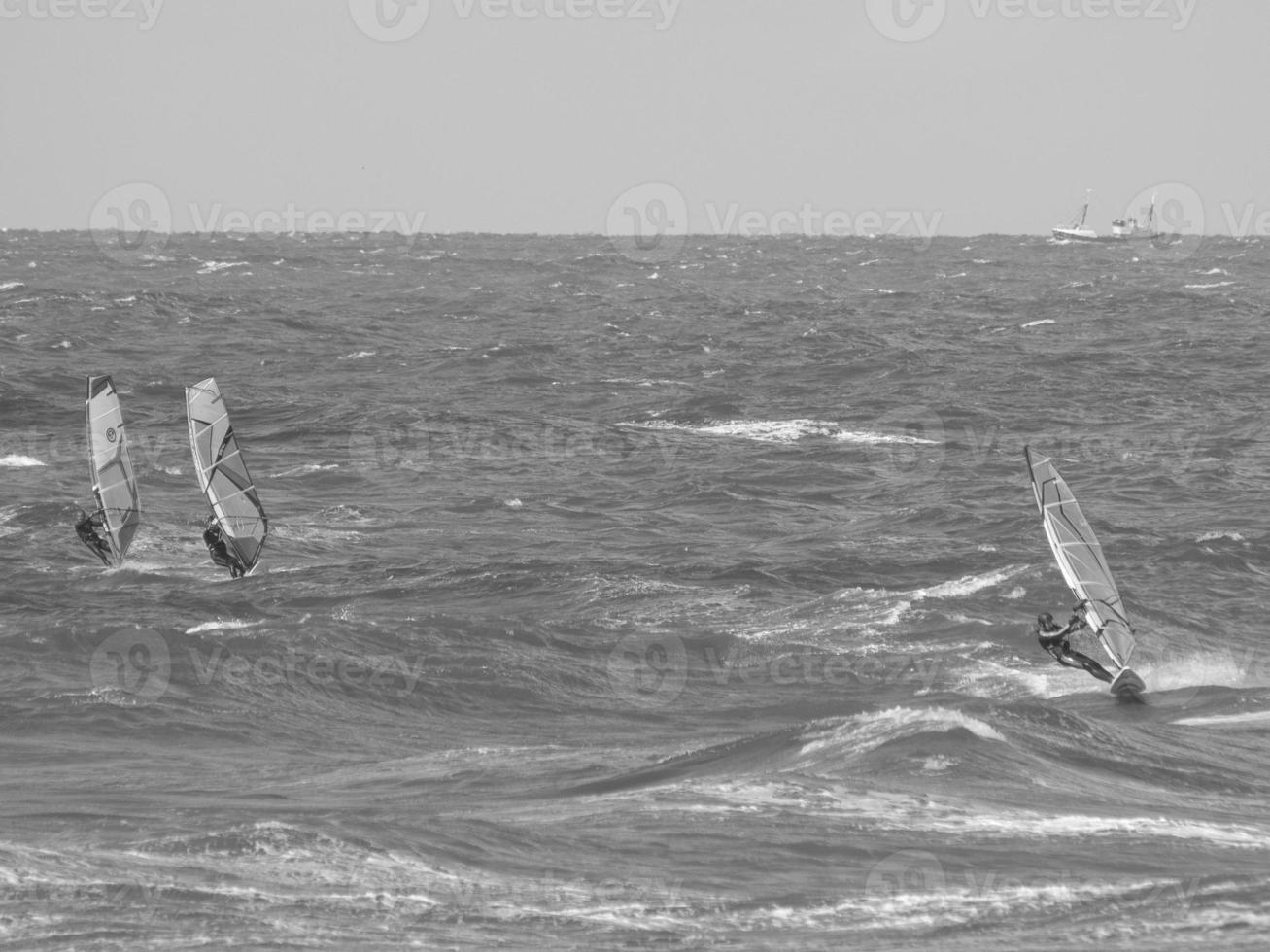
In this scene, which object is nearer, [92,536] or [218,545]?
[92,536]

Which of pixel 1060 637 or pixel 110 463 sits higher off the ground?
pixel 110 463

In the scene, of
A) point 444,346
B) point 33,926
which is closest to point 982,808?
point 33,926

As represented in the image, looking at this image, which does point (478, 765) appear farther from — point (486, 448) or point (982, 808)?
point (486, 448)

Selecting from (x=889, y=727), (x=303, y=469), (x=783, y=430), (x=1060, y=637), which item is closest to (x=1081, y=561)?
(x=1060, y=637)

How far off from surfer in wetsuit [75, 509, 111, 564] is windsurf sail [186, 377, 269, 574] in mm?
2094

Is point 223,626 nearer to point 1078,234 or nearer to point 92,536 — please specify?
point 92,536

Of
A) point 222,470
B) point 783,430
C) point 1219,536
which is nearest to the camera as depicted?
point 222,470

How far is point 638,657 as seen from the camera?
2856 cm

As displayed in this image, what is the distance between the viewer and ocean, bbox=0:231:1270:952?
653 inches

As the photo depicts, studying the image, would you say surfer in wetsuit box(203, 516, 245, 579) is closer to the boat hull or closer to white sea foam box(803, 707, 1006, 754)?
white sea foam box(803, 707, 1006, 754)

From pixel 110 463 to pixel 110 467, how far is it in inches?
3.4

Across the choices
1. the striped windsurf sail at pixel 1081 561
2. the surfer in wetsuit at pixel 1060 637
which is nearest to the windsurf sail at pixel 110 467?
the striped windsurf sail at pixel 1081 561

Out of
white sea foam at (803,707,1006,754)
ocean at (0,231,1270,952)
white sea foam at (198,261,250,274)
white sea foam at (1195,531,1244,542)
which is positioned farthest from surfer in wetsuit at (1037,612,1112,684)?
white sea foam at (198,261,250,274)

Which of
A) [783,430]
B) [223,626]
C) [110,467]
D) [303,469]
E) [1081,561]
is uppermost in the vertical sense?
[783,430]
